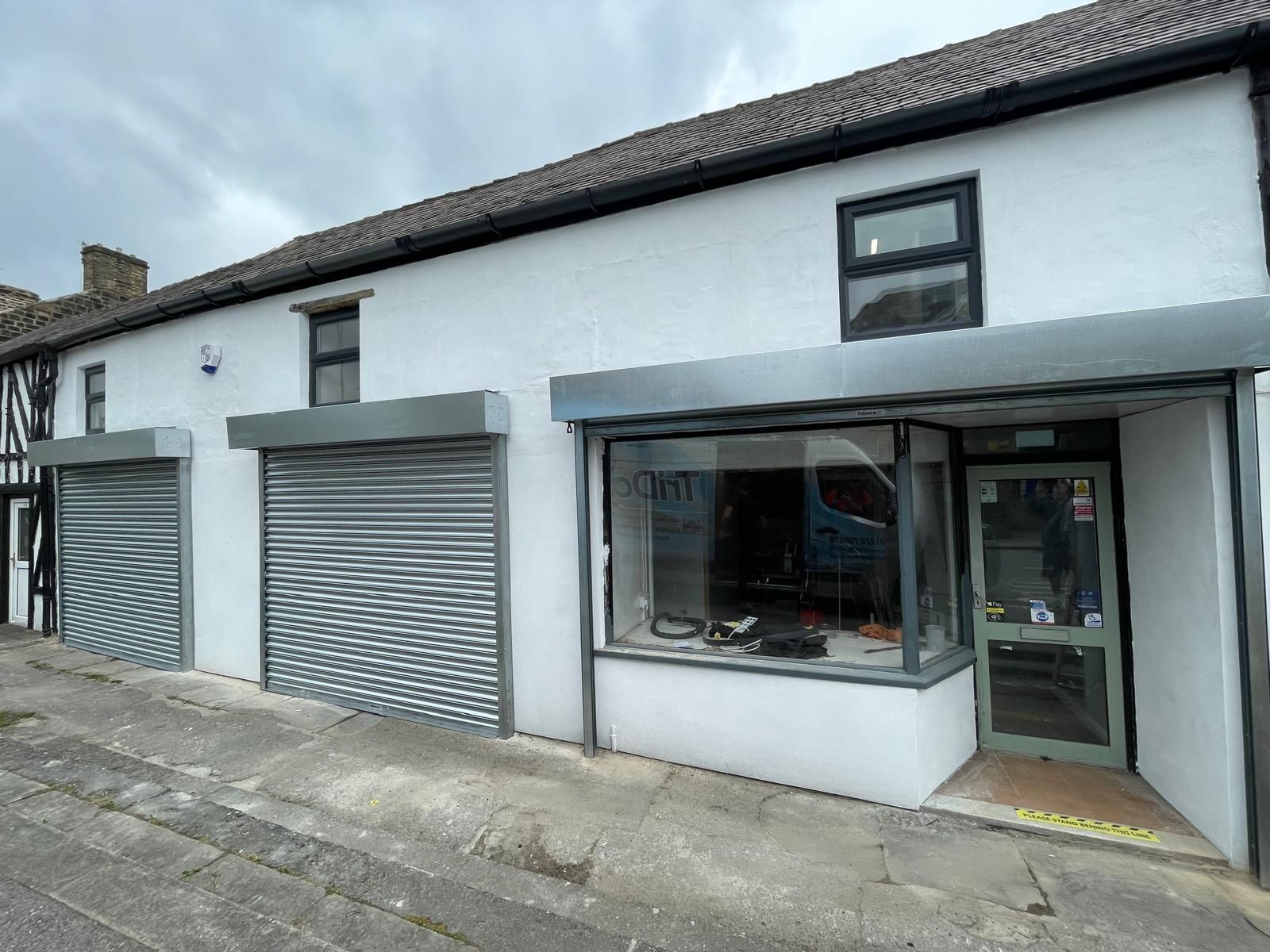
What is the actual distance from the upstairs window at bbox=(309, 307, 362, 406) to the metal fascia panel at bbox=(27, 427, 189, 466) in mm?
2100

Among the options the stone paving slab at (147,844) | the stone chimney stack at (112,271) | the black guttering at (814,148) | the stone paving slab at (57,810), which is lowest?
the stone paving slab at (147,844)

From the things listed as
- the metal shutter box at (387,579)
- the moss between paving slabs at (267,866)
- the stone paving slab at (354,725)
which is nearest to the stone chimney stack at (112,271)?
the metal shutter box at (387,579)

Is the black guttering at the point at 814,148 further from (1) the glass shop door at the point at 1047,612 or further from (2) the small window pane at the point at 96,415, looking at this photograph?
(2) the small window pane at the point at 96,415

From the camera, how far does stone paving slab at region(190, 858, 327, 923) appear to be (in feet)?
9.54

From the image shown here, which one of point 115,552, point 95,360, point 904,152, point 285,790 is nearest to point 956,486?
point 904,152

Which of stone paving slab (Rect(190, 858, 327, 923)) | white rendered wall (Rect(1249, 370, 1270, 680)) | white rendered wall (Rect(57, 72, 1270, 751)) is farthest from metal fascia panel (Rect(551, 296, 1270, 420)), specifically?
stone paving slab (Rect(190, 858, 327, 923))

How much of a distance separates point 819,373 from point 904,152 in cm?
174

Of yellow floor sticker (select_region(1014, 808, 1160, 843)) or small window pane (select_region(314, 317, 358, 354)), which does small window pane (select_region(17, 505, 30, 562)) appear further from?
yellow floor sticker (select_region(1014, 808, 1160, 843))

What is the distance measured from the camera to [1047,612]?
4332 millimetres

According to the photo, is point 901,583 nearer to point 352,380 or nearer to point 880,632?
point 880,632

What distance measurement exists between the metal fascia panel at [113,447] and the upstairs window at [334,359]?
6.89 ft

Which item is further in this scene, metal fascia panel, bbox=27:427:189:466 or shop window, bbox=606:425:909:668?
metal fascia panel, bbox=27:427:189:466

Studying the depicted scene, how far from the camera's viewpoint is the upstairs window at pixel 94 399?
831cm

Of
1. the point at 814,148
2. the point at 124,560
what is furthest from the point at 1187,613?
the point at 124,560
